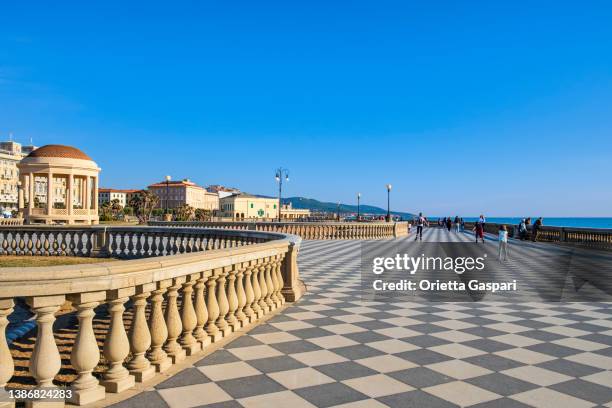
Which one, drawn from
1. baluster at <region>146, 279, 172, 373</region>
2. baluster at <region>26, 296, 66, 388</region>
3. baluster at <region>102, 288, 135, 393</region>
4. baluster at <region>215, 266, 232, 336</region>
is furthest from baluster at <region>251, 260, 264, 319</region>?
baluster at <region>26, 296, 66, 388</region>

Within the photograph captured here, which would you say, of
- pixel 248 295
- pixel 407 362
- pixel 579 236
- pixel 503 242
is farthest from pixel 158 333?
pixel 579 236

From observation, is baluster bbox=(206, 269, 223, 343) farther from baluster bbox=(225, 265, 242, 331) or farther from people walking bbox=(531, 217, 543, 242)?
people walking bbox=(531, 217, 543, 242)

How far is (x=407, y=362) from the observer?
498 cm

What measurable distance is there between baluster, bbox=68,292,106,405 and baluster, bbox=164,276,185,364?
998mm

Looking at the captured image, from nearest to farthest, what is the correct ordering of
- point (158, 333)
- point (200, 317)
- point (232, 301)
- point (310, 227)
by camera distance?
point (158, 333) < point (200, 317) < point (232, 301) < point (310, 227)

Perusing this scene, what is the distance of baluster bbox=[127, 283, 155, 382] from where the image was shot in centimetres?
400

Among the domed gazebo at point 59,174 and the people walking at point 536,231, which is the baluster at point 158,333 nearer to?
Result: the people walking at point 536,231

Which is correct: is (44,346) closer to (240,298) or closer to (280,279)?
(240,298)

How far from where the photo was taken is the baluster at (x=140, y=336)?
13.1ft

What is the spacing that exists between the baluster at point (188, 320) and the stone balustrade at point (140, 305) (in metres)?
0.01

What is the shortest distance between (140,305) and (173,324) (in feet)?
2.34

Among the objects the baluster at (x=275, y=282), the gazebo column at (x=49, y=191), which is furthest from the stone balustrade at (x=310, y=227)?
the baluster at (x=275, y=282)

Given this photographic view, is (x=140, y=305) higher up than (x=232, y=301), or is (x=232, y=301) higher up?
(x=140, y=305)

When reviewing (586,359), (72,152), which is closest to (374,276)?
(586,359)
